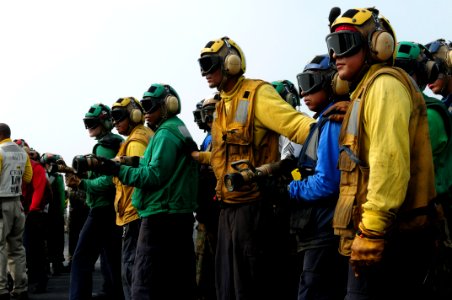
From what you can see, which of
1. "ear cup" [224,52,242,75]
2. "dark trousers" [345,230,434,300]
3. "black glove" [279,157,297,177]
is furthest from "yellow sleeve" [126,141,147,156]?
"dark trousers" [345,230,434,300]

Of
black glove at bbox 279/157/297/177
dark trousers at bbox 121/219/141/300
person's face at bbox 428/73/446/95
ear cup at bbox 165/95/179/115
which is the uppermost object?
person's face at bbox 428/73/446/95

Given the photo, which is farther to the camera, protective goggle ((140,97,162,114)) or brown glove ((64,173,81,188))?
brown glove ((64,173,81,188))

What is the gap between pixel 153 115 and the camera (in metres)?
7.88

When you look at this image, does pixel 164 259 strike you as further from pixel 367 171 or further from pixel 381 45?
pixel 381 45

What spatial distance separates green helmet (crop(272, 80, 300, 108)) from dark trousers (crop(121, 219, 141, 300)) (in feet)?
7.17

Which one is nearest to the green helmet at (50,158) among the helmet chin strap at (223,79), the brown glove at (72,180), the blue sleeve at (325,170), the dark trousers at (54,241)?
the brown glove at (72,180)

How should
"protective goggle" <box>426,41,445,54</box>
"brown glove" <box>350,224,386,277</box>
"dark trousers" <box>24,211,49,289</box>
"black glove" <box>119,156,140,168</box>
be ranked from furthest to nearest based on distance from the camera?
"dark trousers" <box>24,211,49,289</box> → "black glove" <box>119,156,140,168</box> → "protective goggle" <box>426,41,445,54</box> → "brown glove" <box>350,224,386,277</box>

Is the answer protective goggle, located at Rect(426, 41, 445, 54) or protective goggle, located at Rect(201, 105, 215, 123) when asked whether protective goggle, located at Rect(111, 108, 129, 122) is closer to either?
protective goggle, located at Rect(201, 105, 215, 123)

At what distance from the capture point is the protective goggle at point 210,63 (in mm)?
6371

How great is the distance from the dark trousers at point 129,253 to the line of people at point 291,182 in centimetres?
1

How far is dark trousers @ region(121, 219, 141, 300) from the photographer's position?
312 inches

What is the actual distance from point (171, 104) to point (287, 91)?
5.39 ft

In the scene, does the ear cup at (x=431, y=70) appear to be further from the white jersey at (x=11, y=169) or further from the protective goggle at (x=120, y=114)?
the white jersey at (x=11, y=169)

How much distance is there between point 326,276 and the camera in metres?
5.20
